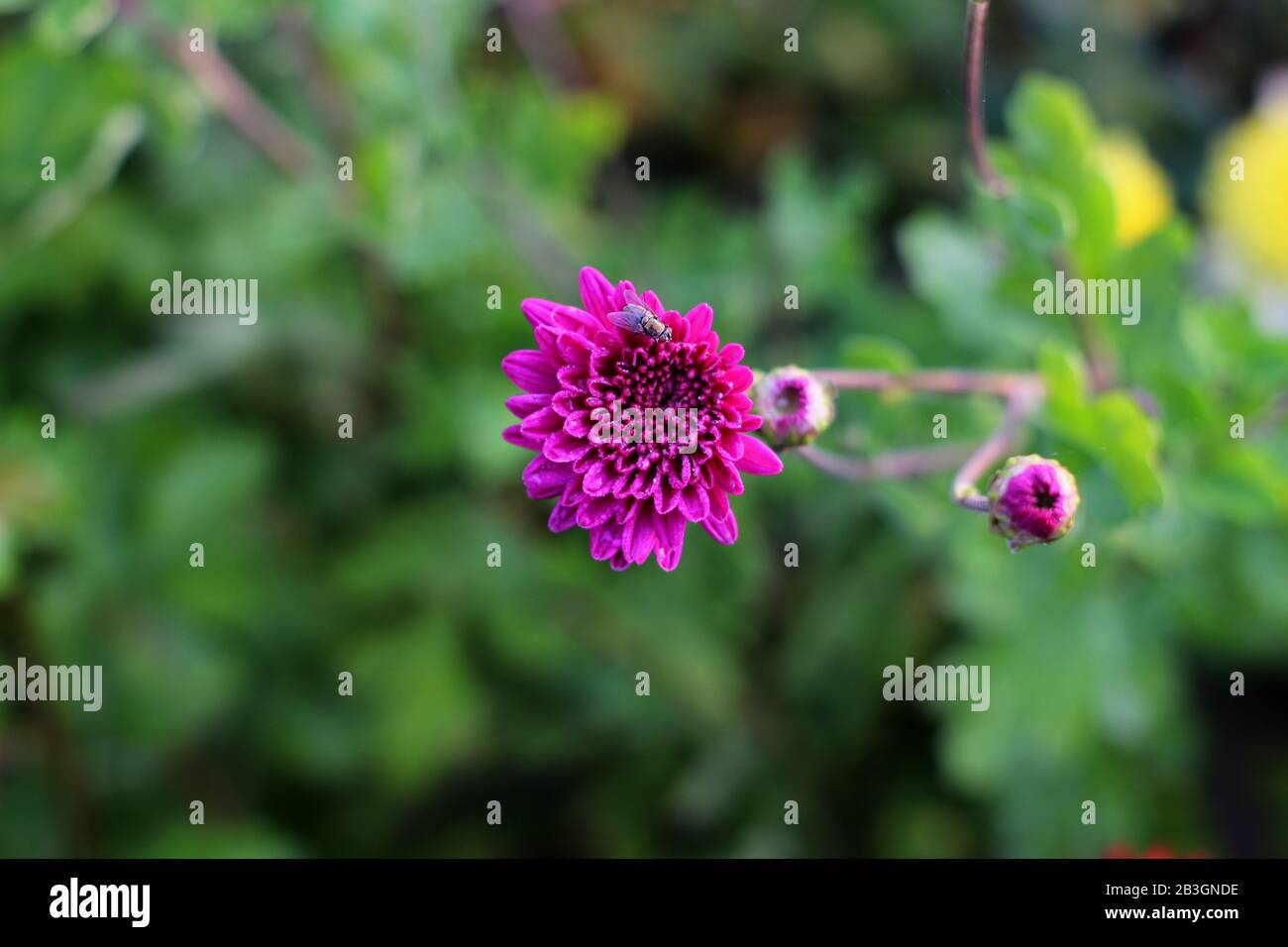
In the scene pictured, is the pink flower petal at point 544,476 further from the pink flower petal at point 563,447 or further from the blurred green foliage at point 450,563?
the blurred green foliage at point 450,563

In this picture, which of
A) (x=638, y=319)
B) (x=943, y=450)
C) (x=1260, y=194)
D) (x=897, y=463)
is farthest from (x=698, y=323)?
(x=1260, y=194)

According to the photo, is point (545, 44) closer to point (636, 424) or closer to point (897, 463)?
point (897, 463)

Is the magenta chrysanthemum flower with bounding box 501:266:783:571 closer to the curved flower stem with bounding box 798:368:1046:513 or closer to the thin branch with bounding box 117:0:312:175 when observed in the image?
the curved flower stem with bounding box 798:368:1046:513

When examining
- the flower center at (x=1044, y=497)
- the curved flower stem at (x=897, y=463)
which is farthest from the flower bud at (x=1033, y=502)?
the curved flower stem at (x=897, y=463)

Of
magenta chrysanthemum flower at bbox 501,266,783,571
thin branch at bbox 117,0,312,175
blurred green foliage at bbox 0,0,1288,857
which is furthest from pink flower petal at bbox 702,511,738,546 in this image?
thin branch at bbox 117,0,312,175
